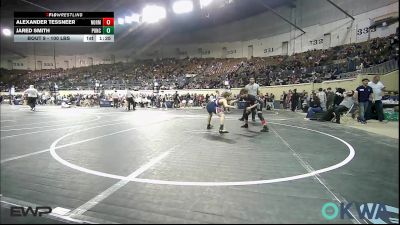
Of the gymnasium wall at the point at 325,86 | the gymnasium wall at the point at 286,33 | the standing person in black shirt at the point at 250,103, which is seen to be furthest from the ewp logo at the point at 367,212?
the gymnasium wall at the point at 286,33

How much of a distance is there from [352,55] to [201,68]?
21.8m

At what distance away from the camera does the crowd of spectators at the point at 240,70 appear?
23.0 m

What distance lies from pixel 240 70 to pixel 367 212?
35032 mm

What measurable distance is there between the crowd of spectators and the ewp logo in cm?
1288

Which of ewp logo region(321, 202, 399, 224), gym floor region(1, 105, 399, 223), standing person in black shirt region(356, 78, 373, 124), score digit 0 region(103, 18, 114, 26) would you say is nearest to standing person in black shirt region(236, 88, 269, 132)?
gym floor region(1, 105, 399, 223)

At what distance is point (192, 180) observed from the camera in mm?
3789

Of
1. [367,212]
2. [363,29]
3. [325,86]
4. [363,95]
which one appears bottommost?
[367,212]

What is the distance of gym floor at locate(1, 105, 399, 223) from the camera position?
274 centimetres

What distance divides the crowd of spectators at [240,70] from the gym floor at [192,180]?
11.3m

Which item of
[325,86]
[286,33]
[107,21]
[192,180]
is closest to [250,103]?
[192,180]

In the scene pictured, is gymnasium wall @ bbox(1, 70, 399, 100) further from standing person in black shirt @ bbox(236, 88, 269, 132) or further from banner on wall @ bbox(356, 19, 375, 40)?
banner on wall @ bbox(356, 19, 375, 40)

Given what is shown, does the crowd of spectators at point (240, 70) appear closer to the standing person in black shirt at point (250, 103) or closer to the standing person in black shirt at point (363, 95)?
the standing person in black shirt at point (363, 95)
